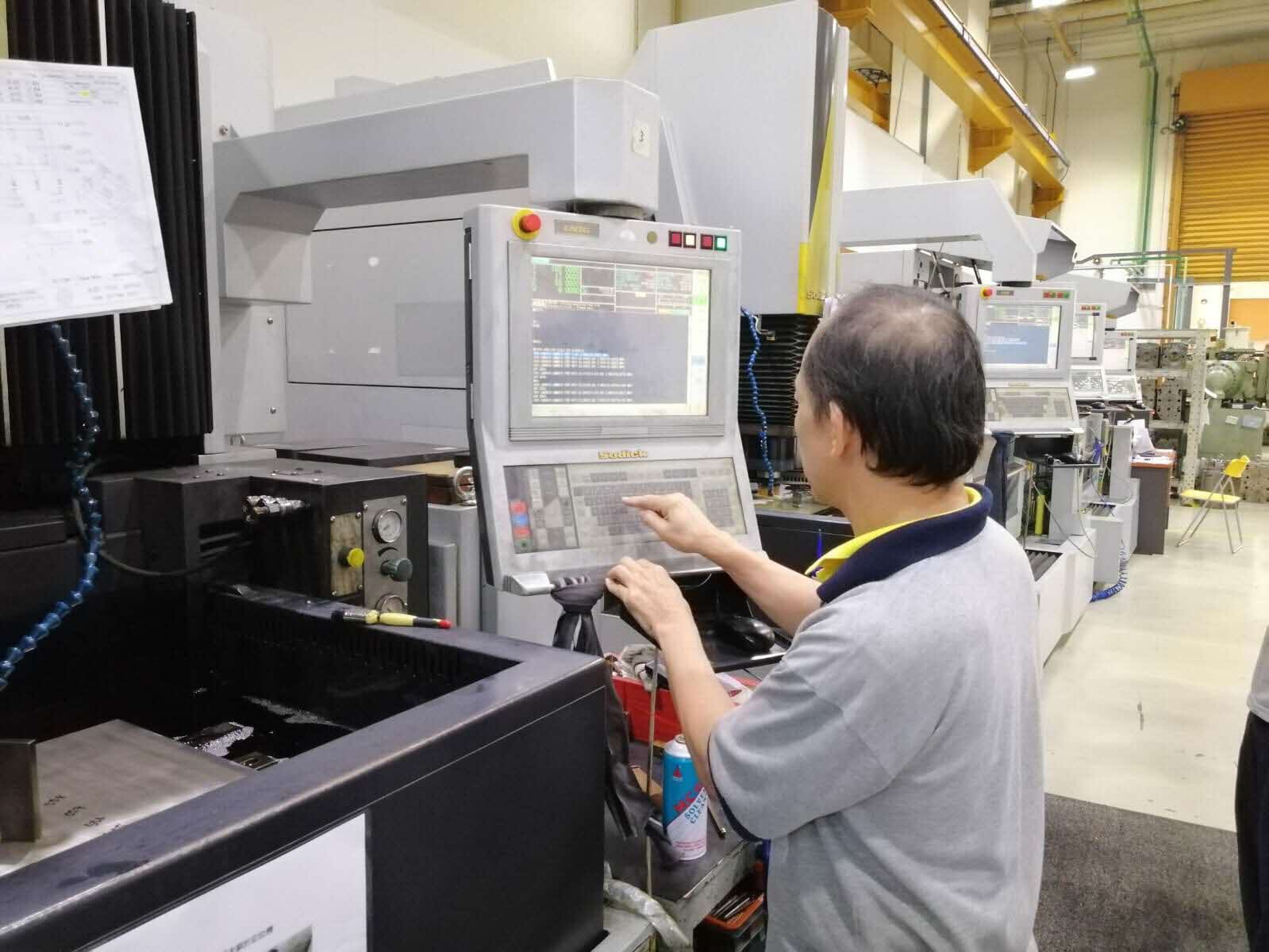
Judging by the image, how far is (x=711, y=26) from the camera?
2086 millimetres

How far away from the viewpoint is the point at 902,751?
2.69ft

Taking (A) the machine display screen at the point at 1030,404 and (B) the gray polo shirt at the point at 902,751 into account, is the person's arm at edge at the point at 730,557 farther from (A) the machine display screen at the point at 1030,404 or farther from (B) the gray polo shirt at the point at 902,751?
(A) the machine display screen at the point at 1030,404

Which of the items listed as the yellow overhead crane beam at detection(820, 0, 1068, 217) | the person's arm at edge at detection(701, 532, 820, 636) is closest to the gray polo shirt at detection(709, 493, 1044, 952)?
the person's arm at edge at detection(701, 532, 820, 636)

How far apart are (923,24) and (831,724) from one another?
4.72m

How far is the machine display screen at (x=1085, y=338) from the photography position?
5.12 metres

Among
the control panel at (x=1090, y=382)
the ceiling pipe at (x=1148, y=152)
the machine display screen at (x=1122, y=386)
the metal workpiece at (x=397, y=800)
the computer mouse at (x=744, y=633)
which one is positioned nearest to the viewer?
the metal workpiece at (x=397, y=800)

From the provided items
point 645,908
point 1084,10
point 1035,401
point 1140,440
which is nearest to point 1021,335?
point 1035,401

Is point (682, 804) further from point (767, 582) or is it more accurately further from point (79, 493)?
point (79, 493)

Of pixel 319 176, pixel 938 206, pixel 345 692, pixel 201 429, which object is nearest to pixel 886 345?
pixel 345 692

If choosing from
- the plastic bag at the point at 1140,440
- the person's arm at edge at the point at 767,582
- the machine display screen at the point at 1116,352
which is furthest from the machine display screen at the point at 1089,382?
the person's arm at edge at the point at 767,582

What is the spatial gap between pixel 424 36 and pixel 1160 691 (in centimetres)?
385

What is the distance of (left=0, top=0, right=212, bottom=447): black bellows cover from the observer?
0.95 metres

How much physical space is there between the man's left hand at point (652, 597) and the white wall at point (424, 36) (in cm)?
187

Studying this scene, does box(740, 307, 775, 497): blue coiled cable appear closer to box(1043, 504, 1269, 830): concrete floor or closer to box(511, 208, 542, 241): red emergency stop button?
box(511, 208, 542, 241): red emergency stop button
